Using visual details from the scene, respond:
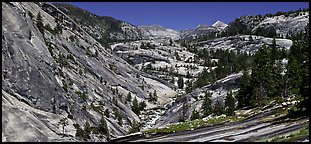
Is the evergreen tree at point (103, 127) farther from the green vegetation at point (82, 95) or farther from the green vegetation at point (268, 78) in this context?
the green vegetation at point (268, 78)

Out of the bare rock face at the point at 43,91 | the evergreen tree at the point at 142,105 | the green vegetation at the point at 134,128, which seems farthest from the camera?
the evergreen tree at the point at 142,105

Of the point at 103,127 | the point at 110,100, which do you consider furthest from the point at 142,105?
the point at 103,127

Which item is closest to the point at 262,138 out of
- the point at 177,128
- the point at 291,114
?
the point at 291,114

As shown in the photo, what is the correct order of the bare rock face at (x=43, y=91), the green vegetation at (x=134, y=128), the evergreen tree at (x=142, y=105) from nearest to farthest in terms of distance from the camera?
the bare rock face at (x=43, y=91) < the green vegetation at (x=134, y=128) < the evergreen tree at (x=142, y=105)

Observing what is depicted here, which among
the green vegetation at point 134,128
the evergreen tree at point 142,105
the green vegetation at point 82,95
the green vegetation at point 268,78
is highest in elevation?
the green vegetation at point 268,78

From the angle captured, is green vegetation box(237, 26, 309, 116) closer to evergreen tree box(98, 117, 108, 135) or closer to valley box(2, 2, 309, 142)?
valley box(2, 2, 309, 142)

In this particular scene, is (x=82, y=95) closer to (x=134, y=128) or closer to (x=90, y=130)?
(x=134, y=128)

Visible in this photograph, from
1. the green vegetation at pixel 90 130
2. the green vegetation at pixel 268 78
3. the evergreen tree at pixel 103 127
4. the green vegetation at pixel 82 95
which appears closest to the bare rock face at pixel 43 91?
the green vegetation at pixel 82 95

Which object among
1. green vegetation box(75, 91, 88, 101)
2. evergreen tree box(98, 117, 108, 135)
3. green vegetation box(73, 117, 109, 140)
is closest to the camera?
green vegetation box(73, 117, 109, 140)

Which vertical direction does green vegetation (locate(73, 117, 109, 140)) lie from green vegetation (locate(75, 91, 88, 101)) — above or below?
below

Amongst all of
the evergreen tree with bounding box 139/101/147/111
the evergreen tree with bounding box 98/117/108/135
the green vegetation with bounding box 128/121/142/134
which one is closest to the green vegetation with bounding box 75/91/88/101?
the green vegetation with bounding box 128/121/142/134

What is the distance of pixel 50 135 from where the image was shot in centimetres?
9562

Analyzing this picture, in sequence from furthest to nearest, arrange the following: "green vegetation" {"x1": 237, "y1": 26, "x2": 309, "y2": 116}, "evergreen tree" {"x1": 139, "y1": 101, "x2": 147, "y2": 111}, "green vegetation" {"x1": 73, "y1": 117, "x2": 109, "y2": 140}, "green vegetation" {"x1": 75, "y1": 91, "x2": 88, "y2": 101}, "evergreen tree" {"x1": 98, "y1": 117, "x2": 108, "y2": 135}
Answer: "evergreen tree" {"x1": 139, "y1": 101, "x2": 147, "y2": 111}, "green vegetation" {"x1": 75, "y1": 91, "x2": 88, "y2": 101}, "evergreen tree" {"x1": 98, "y1": 117, "x2": 108, "y2": 135}, "green vegetation" {"x1": 73, "y1": 117, "x2": 109, "y2": 140}, "green vegetation" {"x1": 237, "y1": 26, "x2": 309, "y2": 116}

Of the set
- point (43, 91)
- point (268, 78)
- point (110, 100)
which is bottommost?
point (110, 100)
